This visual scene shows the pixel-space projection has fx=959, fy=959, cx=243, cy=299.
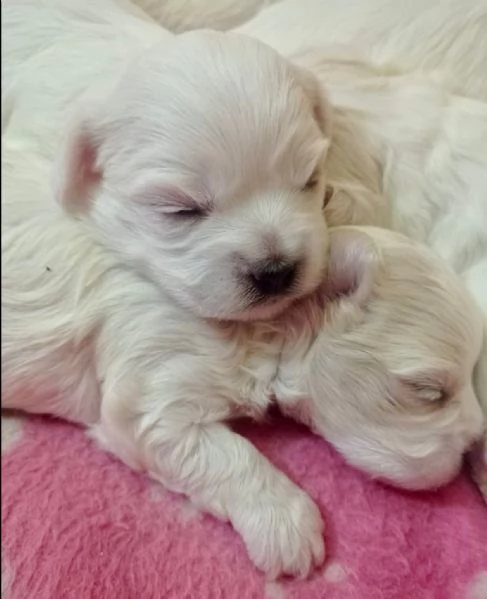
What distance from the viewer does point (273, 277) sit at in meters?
1.22

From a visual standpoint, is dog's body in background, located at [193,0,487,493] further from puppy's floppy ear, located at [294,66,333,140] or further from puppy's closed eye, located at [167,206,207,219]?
puppy's closed eye, located at [167,206,207,219]

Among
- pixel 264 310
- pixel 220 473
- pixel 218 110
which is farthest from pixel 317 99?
pixel 220 473

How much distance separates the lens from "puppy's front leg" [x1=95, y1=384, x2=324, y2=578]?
1.24 meters

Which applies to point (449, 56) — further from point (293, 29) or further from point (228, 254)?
point (228, 254)

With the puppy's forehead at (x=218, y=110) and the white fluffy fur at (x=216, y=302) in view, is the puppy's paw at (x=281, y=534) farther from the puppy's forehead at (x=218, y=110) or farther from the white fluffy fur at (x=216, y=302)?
the puppy's forehead at (x=218, y=110)

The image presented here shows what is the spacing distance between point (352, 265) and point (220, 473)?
0.33 metres

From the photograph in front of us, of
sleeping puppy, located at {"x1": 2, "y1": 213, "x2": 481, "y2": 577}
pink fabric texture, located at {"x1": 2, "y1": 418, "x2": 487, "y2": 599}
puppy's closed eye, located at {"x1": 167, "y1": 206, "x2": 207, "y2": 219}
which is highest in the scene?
puppy's closed eye, located at {"x1": 167, "y1": 206, "x2": 207, "y2": 219}

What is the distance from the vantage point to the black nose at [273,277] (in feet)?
3.98

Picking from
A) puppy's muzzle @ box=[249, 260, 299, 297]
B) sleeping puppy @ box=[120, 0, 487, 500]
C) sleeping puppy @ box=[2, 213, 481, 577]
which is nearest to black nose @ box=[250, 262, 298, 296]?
puppy's muzzle @ box=[249, 260, 299, 297]

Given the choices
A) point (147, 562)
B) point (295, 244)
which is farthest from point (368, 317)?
point (147, 562)

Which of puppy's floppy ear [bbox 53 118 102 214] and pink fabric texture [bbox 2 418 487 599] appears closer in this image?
pink fabric texture [bbox 2 418 487 599]

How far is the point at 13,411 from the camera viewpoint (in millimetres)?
1305

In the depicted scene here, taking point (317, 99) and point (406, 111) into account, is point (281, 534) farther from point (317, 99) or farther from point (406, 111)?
point (406, 111)

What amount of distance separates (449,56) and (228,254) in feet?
2.15
